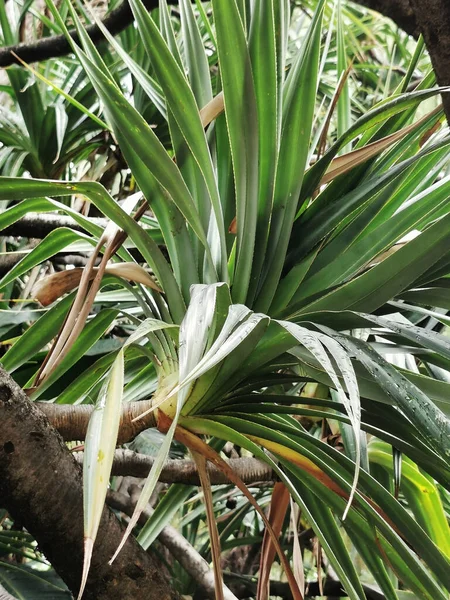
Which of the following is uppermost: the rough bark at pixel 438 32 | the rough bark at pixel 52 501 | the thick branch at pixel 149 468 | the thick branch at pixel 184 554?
the rough bark at pixel 438 32

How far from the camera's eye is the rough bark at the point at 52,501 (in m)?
0.56

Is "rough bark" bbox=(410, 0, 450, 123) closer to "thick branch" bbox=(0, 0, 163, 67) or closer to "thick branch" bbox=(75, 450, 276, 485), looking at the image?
"thick branch" bbox=(75, 450, 276, 485)

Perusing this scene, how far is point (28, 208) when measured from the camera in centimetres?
74

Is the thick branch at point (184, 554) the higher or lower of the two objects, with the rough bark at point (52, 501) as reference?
lower

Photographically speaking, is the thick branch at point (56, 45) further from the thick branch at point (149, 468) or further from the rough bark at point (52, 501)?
the rough bark at point (52, 501)

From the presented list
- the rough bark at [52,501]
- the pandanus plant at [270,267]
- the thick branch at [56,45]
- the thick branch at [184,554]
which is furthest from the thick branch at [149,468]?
the thick branch at [56,45]

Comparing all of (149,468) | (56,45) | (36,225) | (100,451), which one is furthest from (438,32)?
(56,45)

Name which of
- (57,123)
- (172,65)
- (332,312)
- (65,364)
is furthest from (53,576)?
(57,123)

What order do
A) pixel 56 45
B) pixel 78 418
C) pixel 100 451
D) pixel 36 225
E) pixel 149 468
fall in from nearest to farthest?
pixel 100 451 < pixel 78 418 < pixel 149 468 < pixel 36 225 < pixel 56 45

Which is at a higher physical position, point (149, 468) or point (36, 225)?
point (36, 225)

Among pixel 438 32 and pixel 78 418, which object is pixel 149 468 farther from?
pixel 438 32

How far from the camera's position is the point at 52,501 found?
1.86 feet

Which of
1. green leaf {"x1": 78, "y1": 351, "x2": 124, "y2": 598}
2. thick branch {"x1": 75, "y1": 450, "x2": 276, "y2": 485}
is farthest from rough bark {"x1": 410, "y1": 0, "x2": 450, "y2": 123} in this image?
thick branch {"x1": 75, "y1": 450, "x2": 276, "y2": 485}

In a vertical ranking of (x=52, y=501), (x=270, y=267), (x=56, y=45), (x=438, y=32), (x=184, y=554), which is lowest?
(x=184, y=554)
